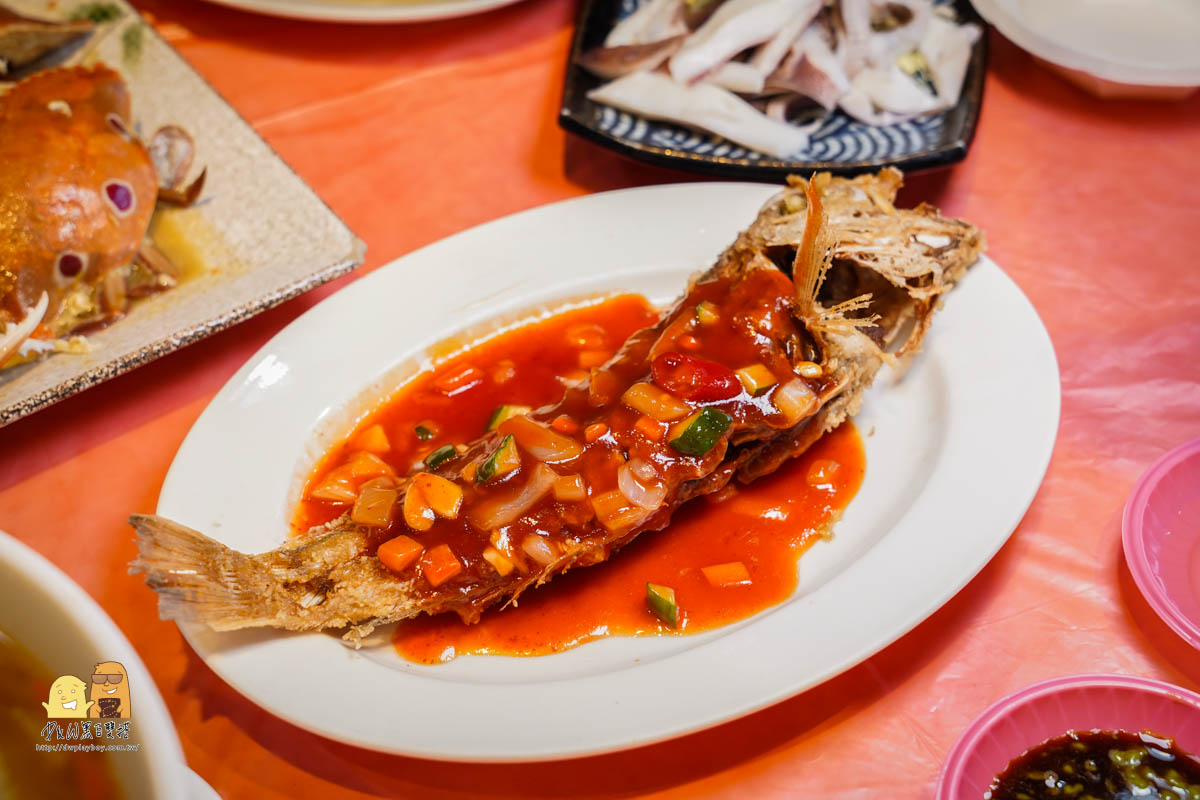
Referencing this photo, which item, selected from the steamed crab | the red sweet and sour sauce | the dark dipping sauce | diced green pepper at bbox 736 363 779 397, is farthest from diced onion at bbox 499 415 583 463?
the steamed crab

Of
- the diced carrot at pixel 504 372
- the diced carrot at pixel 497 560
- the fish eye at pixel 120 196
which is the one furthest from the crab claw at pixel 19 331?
the diced carrot at pixel 497 560

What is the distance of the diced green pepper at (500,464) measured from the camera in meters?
2.31

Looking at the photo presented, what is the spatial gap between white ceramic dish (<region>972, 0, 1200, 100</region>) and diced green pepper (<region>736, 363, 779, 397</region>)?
2283mm

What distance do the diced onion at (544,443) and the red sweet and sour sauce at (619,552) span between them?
0.35 m

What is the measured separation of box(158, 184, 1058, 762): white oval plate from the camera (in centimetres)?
201

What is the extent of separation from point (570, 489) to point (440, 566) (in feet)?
1.17

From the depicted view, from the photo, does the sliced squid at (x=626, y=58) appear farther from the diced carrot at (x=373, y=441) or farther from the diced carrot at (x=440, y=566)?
the diced carrot at (x=440, y=566)

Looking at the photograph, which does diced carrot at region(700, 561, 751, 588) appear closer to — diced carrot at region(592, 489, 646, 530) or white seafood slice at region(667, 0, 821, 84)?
diced carrot at region(592, 489, 646, 530)

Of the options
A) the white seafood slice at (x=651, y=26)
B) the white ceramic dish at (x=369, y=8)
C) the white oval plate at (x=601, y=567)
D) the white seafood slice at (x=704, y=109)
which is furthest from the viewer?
the white ceramic dish at (x=369, y=8)

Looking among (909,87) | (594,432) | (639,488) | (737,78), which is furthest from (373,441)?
(909,87)

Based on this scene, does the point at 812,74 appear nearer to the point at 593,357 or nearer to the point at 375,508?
the point at 593,357

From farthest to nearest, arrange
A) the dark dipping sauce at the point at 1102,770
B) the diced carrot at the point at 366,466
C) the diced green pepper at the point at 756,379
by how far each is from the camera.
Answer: the diced carrot at the point at 366,466, the diced green pepper at the point at 756,379, the dark dipping sauce at the point at 1102,770

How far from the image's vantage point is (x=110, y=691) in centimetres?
145

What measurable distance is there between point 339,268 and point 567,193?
107 cm
